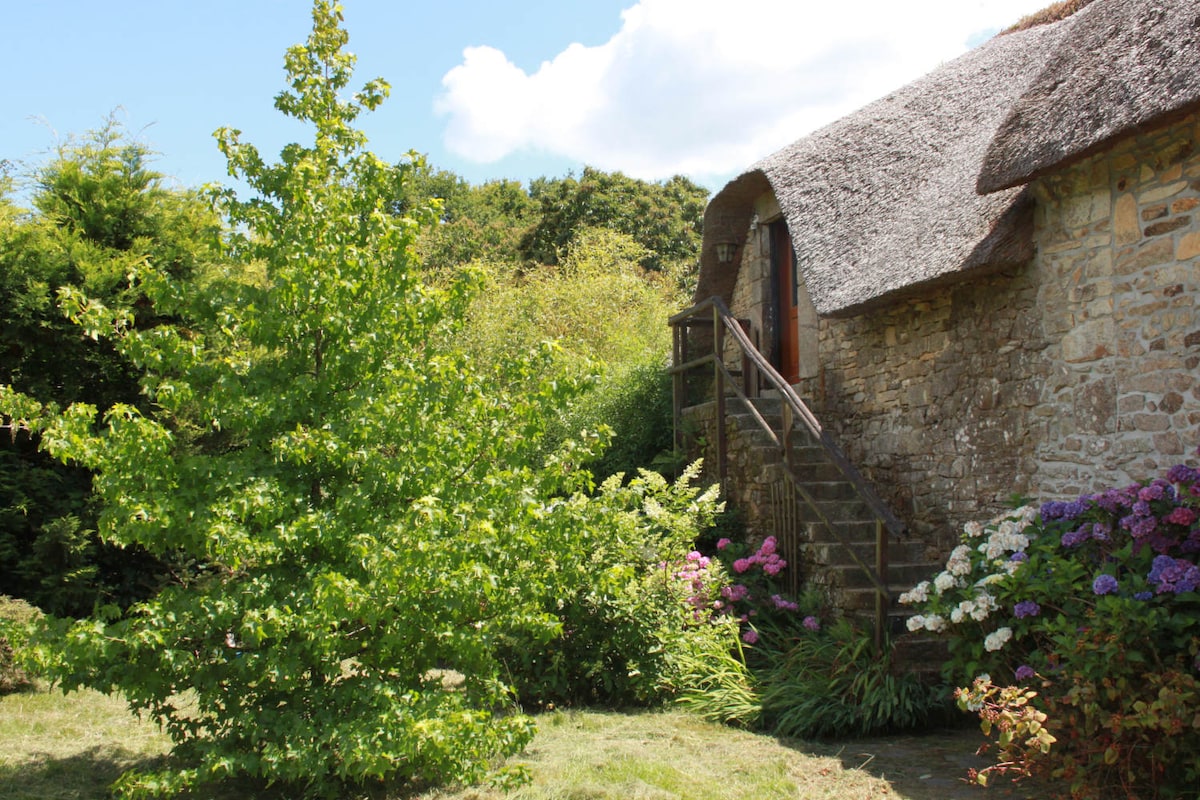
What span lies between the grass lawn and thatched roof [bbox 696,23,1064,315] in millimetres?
3292

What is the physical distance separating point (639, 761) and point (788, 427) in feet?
11.2

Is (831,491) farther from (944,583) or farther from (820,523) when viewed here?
(944,583)

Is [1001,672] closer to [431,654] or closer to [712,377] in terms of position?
[431,654]

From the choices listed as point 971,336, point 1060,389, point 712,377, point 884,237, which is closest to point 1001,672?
point 1060,389

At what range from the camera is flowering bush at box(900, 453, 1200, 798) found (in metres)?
4.00

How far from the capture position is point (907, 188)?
8.15 metres

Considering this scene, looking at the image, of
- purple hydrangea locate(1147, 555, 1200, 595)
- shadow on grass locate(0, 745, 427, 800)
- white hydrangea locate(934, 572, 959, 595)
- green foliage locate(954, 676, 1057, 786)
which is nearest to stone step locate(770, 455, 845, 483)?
white hydrangea locate(934, 572, 959, 595)

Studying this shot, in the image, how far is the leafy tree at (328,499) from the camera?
4.07 m

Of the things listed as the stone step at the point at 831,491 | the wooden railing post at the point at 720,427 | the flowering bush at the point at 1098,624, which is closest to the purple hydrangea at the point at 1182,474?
the flowering bush at the point at 1098,624

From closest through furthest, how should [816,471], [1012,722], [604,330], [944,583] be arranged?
1. [1012,722]
2. [944,583]
3. [816,471]
4. [604,330]

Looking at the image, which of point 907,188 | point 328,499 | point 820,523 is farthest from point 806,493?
point 328,499

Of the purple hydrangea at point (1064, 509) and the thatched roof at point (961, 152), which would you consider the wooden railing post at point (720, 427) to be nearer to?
the thatched roof at point (961, 152)

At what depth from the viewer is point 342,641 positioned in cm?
437

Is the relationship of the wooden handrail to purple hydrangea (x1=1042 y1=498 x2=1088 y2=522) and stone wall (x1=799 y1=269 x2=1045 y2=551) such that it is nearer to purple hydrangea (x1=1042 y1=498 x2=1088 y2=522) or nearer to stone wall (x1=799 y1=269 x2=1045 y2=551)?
stone wall (x1=799 y1=269 x2=1045 y2=551)
